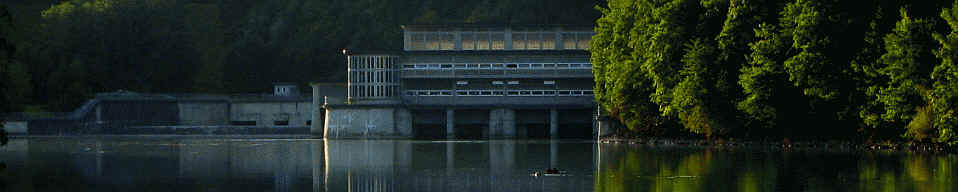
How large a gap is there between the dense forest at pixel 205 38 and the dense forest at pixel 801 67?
5922cm

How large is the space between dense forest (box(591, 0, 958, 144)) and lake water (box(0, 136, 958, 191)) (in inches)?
108

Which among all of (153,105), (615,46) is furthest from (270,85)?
(615,46)

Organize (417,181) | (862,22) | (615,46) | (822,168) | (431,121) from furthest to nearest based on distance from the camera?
(431,121) → (615,46) → (862,22) → (822,168) → (417,181)

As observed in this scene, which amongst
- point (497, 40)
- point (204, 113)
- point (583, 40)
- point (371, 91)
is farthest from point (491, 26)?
point (204, 113)

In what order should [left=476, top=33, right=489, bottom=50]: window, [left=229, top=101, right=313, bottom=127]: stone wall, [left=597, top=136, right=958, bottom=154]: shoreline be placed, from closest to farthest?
[left=597, top=136, right=958, bottom=154]: shoreline < [left=476, top=33, right=489, bottom=50]: window < [left=229, top=101, right=313, bottom=127]: stone wall

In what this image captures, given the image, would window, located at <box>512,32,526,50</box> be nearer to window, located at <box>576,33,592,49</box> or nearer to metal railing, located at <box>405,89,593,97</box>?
metal railing, located at <box>405,89,593,97</box>

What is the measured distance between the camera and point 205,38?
159125 mm

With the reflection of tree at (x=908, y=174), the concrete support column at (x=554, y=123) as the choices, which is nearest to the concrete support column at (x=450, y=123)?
the concrete support column at (x=554, y=123)

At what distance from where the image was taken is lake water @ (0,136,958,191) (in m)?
39.3

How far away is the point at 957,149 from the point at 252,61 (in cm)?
10455

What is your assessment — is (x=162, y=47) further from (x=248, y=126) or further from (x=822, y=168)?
(x=822, y=168)

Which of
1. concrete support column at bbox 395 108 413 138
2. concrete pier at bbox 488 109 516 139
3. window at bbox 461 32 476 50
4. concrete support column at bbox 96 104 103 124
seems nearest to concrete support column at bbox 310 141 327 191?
concrete support column at bbox 395 108 413 138

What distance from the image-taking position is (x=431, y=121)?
382 ft

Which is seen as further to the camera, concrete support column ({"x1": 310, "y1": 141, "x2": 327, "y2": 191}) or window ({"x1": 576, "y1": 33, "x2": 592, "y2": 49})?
window ({"x1": 576, "y1": 33, "x2": 592, "y2": 49})
